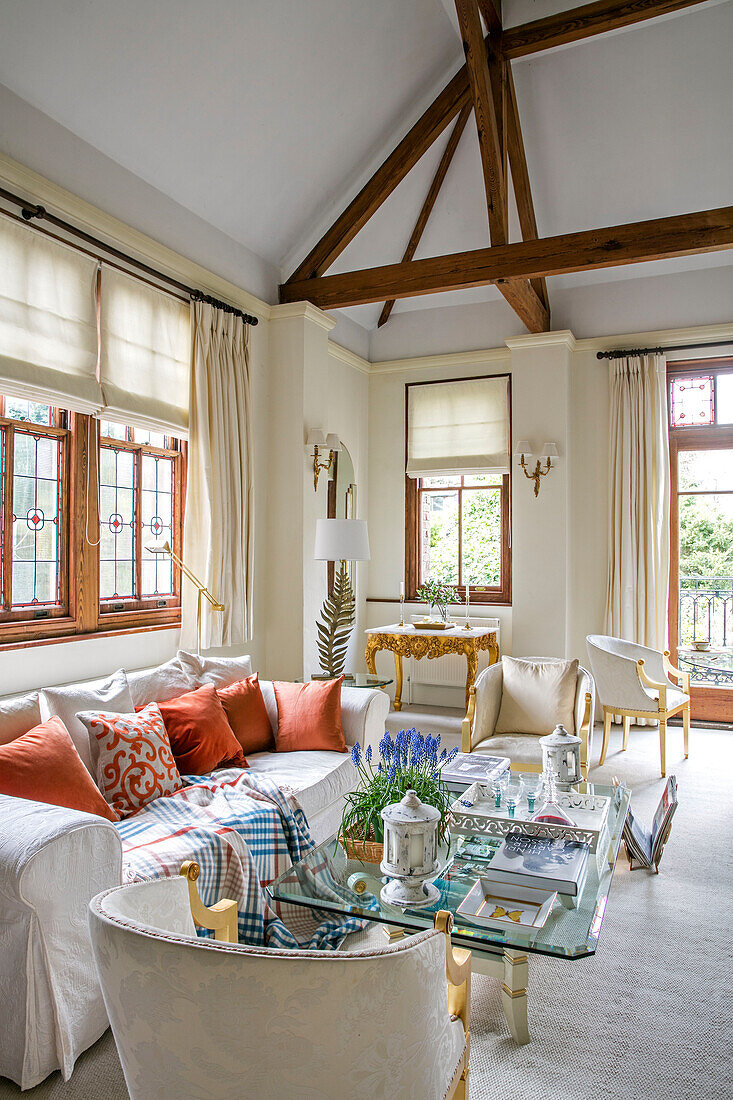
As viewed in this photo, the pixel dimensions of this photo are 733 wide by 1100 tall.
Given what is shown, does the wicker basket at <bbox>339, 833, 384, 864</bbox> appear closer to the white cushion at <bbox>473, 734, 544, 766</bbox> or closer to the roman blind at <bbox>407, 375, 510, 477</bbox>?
the white cushion at <bbox>473, 734, 544, 766</bbox>

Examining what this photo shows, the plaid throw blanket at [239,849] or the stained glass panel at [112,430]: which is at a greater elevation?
the stained glass panel at [112,430]

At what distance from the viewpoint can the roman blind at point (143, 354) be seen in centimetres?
373

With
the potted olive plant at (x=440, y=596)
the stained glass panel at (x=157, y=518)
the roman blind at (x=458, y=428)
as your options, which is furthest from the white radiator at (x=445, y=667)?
the stained glass panel at (x=157, y=518)

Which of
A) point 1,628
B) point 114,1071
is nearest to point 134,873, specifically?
point 114,1071

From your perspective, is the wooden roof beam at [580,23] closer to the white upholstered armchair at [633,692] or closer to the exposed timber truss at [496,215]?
the exposed timber truss at [496,215]

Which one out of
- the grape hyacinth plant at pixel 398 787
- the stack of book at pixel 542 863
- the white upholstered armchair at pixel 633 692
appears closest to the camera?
the stack of book at pixel 542 863

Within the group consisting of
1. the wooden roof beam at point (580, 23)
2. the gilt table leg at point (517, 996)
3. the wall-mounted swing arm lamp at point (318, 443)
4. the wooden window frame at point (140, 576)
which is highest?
the wooden roof beam at point (580, 23)

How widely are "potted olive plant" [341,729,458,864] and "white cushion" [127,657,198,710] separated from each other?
4.34 feet

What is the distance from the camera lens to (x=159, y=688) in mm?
3342

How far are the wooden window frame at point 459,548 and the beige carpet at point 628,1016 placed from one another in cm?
330

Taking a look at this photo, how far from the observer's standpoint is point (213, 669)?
12.0 ft

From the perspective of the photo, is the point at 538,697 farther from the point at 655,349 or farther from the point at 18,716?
the point at 655,349

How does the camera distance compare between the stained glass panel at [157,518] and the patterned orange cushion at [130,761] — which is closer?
the patterned orange cushion at [130,761]

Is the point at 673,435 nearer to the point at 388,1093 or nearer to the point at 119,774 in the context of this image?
the point at 119,774
